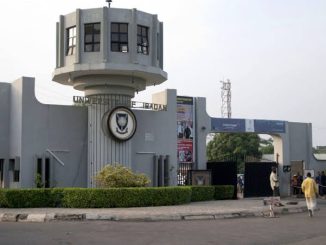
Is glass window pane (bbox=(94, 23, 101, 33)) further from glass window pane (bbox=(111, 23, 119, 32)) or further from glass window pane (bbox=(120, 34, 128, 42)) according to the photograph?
glass window pane (bbox=(120, 34, 128, 42))

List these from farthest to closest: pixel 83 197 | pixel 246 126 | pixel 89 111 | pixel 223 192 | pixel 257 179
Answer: pixel 246 126 < pixel 257 179 < pixel 223 192 < pixel 89 111 < pixel 83 197

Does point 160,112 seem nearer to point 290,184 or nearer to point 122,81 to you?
point 122,81

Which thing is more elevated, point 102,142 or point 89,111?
point 89,111

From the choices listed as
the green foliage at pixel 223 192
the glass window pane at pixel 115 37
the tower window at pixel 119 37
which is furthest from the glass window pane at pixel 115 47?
the green foliage at pixel 223 192

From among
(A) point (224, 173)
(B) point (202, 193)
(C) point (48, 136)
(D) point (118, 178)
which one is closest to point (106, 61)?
(C) point (48, 136)

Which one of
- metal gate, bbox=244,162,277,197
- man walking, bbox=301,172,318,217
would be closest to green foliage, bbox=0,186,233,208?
man walking, bbox=301,172,318,217

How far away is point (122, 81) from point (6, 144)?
6355 millimetres

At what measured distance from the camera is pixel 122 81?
24469mm

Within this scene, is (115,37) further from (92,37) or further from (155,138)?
(155,138)

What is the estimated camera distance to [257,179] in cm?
3116

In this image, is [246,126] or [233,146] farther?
[233,146]

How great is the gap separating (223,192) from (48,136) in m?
10.0

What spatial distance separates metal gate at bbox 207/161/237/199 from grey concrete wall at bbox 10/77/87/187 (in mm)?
7960

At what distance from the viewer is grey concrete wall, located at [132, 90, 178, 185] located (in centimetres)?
2631
